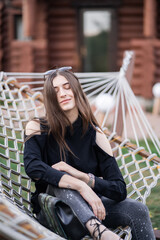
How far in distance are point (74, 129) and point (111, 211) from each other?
1.15ft

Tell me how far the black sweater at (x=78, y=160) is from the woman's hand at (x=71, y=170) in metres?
0.04

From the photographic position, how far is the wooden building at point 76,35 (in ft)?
21.9

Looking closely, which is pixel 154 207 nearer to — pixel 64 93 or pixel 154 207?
pixel 154 207

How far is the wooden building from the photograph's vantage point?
6.66 m

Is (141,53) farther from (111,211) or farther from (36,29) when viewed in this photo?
(111,211)

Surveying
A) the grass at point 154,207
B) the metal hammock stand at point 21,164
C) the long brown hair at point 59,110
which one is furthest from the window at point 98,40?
the long brown hair at point 59,110

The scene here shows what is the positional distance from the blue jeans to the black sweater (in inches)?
1.7

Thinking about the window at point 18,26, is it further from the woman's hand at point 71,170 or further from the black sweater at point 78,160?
the woman's hand at point 71,170

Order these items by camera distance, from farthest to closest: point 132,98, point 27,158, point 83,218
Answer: point 132,98, point 27,158, point 83,218

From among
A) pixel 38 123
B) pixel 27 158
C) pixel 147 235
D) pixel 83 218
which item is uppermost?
pixel 38 123

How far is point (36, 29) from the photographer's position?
699 centimetres

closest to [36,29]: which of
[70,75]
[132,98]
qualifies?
[132,98]

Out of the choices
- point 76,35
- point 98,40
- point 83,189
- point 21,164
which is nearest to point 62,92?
point 83,189

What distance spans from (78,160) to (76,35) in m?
6.01
